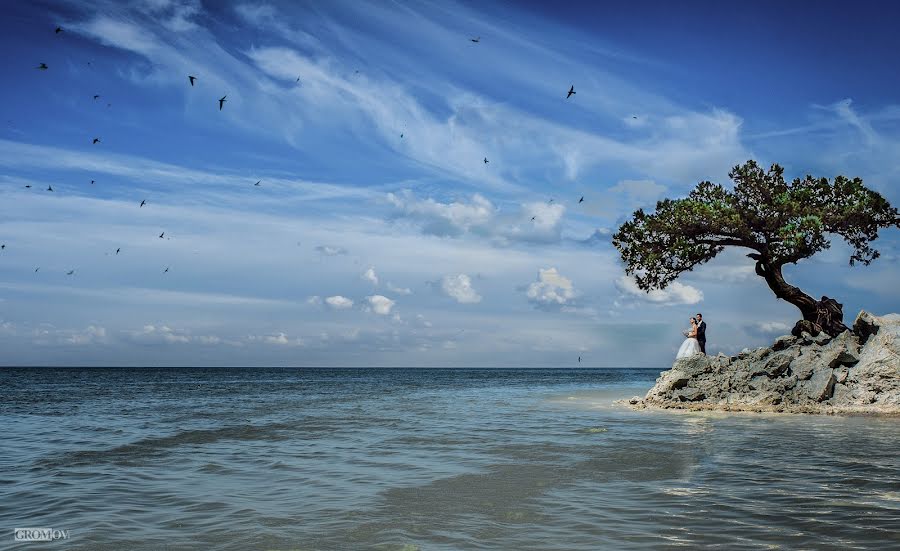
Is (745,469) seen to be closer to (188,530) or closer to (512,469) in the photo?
(512,469)

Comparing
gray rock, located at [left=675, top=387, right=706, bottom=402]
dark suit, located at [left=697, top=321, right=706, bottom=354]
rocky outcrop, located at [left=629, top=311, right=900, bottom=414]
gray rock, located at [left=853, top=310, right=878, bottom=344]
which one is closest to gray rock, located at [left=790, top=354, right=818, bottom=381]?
rocky outcrop, located at [left=629, top=311, right=900, bottom=414]

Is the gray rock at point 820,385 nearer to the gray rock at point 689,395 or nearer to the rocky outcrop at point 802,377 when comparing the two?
the rocky outcrop at point 802,377

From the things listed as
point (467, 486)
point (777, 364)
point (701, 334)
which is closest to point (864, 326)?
point (777, 364)

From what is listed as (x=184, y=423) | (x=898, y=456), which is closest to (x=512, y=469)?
(x=898, y=456)

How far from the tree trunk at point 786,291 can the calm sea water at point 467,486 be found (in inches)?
363

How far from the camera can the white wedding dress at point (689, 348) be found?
29.9 m

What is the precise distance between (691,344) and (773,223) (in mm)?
6699

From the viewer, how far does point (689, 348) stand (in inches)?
1185

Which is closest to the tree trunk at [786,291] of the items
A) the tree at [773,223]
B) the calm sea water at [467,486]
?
the tree at [773,223]

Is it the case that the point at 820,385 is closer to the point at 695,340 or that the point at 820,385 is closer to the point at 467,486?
the point at 695,340

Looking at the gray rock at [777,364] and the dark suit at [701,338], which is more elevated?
the dark suit at [701,338]

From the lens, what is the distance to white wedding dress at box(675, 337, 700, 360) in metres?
29.9

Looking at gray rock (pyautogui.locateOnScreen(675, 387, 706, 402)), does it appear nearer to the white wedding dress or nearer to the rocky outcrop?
the rocky outcrop

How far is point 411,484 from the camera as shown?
1080 cm
